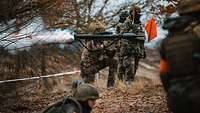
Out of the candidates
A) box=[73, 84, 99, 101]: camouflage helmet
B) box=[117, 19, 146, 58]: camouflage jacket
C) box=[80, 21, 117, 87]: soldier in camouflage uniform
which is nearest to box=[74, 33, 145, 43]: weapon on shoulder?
box=[117, 19, 146, 58]: camouflage jacket

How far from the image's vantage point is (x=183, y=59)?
525cm

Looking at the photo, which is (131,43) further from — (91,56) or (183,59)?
(183,59)

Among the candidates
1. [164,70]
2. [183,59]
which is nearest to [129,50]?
[164,70]

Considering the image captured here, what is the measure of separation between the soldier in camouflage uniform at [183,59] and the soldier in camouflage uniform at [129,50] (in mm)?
Answer: 6867

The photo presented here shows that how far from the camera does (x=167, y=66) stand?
545cm

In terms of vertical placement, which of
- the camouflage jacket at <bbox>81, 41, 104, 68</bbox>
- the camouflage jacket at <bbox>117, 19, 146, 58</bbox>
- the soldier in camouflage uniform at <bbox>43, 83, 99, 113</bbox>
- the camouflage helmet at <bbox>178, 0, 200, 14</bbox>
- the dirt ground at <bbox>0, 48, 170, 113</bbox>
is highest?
the camouflage helmet at <bbox>178, 0, 200, 14</bbox>

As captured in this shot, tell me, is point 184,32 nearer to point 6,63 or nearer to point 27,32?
point 27,32

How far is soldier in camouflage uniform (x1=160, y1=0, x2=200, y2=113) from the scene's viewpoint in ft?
17.0

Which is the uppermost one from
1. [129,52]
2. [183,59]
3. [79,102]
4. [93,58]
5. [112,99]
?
[183,59]

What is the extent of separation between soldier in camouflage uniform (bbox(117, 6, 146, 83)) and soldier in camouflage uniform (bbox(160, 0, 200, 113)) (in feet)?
→ 22.5

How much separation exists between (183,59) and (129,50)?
722 cm

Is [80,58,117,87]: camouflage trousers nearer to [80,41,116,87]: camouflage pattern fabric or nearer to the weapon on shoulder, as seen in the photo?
[80,41,116,87]: camouflage pattern fabric

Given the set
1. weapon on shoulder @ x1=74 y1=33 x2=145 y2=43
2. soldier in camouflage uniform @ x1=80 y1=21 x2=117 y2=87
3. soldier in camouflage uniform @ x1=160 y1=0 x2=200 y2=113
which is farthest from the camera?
soldier in camouflage uniform @ x1=80 y1=21 x2=117 y2=87

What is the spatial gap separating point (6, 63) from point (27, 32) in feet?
8.73
